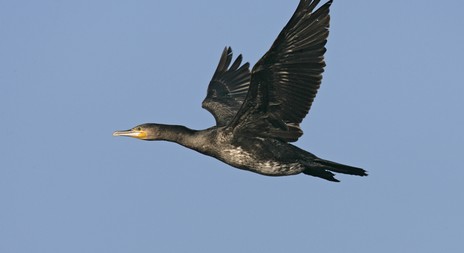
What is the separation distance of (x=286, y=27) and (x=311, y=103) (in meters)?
1.54

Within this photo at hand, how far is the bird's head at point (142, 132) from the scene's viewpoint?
1432 centimetres

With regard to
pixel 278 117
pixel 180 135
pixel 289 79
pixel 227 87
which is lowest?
pixel 180 135

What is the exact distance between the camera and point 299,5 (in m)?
12.3

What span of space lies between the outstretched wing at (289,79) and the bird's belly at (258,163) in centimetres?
35

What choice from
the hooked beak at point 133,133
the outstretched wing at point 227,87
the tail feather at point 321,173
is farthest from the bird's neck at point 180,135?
the outstretched wing at point 227,87

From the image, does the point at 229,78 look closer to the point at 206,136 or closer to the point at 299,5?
the point at 206,136

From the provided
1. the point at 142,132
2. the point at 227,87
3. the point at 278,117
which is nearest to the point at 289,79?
the point at 278,117

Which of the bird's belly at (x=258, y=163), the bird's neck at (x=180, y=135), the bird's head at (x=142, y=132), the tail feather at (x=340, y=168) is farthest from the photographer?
the bird's head at (x=142, y=132)

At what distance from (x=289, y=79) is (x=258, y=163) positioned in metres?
1.56

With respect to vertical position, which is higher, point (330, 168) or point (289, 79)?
point (289, 79)

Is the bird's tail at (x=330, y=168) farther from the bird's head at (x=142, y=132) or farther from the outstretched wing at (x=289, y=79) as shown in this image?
the bird's head at (x=142, y=132)

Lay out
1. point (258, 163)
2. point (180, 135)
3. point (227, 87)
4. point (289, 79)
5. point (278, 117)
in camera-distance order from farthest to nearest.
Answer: point (227, 87), point (180, 135), point (258, 163), point (278, 117), point (289, 79)

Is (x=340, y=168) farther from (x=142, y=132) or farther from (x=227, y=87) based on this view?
(x=227, y=87)

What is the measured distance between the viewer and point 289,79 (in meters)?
13.0
